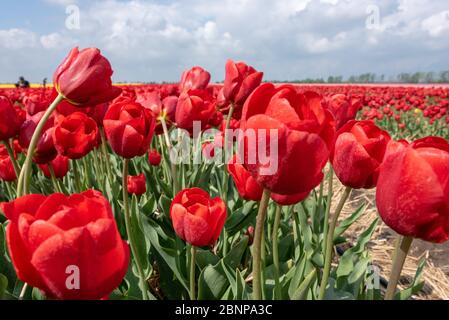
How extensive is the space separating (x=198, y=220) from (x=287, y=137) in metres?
0.40

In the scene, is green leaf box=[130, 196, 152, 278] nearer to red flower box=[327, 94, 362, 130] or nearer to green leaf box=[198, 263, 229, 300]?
green leaf box=[198, 263, 229, 300]

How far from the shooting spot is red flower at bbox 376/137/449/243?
1.89 feet

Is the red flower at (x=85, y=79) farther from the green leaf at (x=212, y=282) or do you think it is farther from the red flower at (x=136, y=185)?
the red flower at (x=136, y=185)

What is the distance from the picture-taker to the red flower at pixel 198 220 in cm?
91

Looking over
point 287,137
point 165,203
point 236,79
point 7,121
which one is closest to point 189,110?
point 236,79

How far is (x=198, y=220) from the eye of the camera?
2.98 ft

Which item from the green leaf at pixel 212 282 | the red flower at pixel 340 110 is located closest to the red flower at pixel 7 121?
the green leaf at pixel 212 282

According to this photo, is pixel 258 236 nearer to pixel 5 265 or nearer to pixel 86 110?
pixel 5 265

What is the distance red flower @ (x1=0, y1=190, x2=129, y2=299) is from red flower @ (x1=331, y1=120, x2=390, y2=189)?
1.64 feet

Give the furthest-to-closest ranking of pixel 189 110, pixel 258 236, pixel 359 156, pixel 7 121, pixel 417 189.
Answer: pixel 189 110 → pixel 7 121 → pixel 359 156 → pixel 258 236 → pixel 417 189
